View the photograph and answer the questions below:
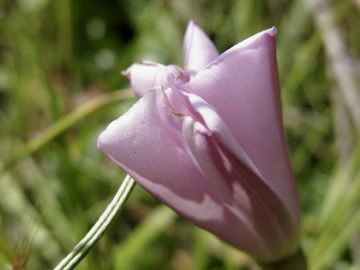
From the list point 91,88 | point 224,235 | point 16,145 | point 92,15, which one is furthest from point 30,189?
point 224,235

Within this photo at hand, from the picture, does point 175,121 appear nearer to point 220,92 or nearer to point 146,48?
point 220,92

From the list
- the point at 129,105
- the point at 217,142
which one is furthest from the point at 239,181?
the point at 129,105

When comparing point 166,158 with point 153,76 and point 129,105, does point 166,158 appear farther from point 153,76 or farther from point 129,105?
point 129,105

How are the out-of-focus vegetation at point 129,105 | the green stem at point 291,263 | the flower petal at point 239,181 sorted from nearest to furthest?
the flower petal at point 239,181 → the green stem at point 291,263 → the out-of-focus vegetation at point 129,105

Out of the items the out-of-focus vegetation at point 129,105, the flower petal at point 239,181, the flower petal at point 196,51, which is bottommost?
the out-of-focus vegetation at point 129,105

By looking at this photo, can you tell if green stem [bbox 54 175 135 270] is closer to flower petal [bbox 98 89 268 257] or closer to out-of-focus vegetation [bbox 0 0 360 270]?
flower petal [bbox 98 89 268 257]

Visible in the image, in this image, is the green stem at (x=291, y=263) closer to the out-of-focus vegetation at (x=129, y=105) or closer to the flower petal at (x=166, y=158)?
the flower petal at (x=166, y=158)

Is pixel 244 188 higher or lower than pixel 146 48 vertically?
higher

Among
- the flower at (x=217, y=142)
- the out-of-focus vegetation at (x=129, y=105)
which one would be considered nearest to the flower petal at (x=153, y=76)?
the flower at (x=217, y=142)
